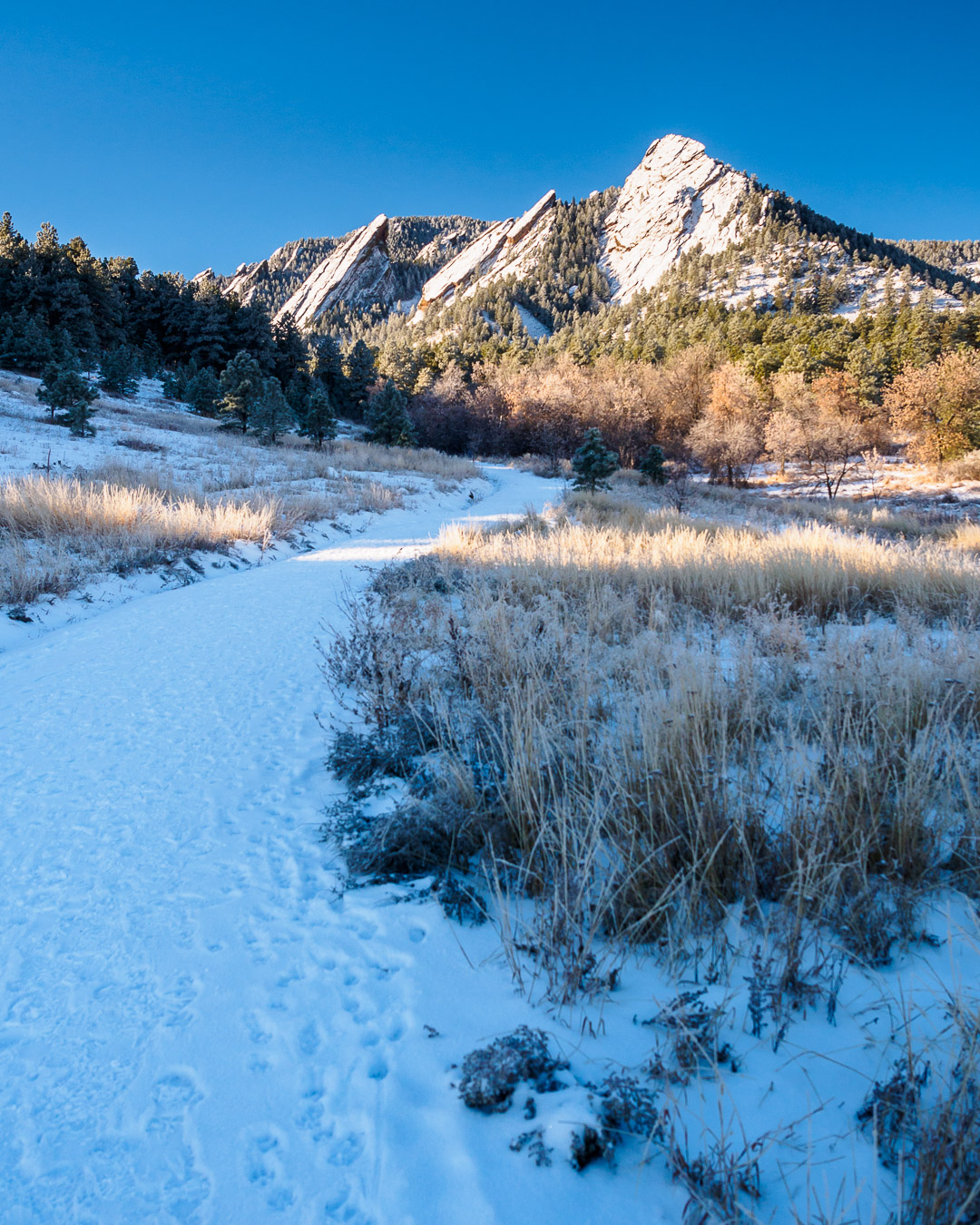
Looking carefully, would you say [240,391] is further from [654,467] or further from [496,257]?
[496,257]

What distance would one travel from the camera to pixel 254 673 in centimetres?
413

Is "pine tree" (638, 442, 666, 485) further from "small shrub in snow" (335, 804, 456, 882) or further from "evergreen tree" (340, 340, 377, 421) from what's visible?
"small shrub in snow" (335, 804, 456, 882)

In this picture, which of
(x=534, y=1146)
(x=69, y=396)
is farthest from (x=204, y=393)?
(x=534, y=1146)

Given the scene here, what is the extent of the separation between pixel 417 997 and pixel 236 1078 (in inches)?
→ 18.8

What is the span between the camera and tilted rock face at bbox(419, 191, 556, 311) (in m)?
120

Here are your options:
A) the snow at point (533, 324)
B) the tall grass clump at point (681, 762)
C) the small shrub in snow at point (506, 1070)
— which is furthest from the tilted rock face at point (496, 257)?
the small shrub in snow at point (506, 1070)

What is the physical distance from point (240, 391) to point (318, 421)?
417cm

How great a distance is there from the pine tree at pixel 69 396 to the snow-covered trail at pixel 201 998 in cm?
1947

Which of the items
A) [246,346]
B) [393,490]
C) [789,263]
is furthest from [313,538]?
[789,263]

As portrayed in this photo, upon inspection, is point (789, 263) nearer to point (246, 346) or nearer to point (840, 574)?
point (246, 346)

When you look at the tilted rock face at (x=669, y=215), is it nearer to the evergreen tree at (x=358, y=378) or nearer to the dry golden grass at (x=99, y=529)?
the evergreen tree at (x=358, y=378)

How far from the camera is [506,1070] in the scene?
131 centimetres

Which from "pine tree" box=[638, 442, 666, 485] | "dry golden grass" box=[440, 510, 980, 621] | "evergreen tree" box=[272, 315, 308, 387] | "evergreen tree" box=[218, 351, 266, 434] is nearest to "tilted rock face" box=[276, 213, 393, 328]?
"evergreen tree" box=[272, 315, 308, 387]

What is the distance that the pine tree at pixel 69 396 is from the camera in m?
18.1
